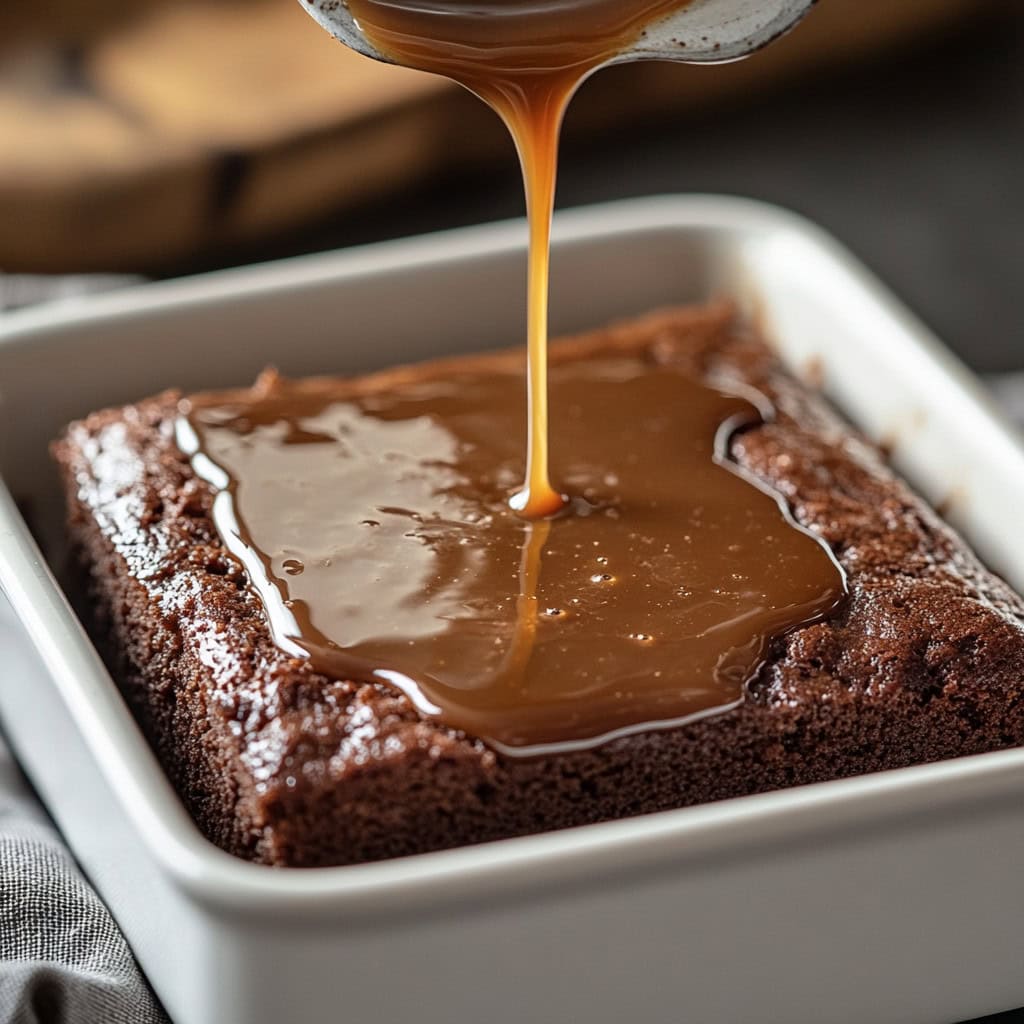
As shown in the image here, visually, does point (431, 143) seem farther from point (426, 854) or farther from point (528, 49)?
point (426, 854)

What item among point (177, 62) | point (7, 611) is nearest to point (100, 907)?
point (7, 611)

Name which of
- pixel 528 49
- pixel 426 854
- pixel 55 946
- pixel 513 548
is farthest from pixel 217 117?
pixel 426 854

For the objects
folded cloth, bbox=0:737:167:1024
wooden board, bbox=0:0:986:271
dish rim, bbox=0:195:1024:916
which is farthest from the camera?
wooden board, bbox=0:0:986:271

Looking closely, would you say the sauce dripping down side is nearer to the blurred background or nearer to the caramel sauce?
the caramel sauce

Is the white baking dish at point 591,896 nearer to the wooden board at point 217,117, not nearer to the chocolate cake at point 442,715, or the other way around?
the chocolate cake at point 442,715

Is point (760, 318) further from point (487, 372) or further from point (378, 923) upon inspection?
point (378, 923)

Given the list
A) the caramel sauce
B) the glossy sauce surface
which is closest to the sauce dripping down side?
the caramel sauce
